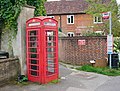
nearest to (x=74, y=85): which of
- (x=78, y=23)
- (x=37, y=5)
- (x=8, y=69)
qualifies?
(x=8, y=69)

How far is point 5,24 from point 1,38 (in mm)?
715

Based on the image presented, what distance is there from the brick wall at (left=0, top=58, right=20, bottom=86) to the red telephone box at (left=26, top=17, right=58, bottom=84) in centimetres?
51

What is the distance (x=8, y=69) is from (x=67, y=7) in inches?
1111

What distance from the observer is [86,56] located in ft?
50.2

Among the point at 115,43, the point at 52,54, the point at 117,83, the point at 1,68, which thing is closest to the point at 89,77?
the point at 117,83

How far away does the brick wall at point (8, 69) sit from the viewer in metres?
8.70

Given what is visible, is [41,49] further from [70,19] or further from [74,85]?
[70,19]

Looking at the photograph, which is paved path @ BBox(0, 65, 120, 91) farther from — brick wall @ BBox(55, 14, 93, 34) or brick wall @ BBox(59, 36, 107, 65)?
brick wall @ BBox(55, 14, 93, 34)

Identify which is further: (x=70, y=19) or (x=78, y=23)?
(x=70, y=19)

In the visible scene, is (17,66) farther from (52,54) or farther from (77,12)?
(77,12)

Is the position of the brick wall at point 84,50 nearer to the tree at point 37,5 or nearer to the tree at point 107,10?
the tree at point 37,5

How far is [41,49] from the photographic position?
895cm

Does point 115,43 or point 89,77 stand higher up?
point 115,43

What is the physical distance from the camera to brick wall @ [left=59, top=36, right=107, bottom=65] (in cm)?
1502
